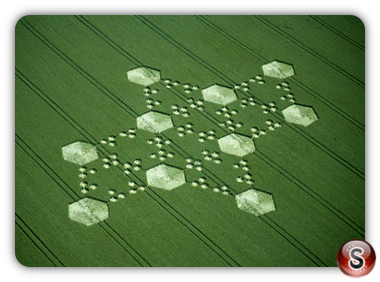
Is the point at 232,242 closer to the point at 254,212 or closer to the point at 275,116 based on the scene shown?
the point at 254,212

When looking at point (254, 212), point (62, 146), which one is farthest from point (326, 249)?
point (62, 146)

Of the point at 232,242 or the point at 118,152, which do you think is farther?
the point at 118,152

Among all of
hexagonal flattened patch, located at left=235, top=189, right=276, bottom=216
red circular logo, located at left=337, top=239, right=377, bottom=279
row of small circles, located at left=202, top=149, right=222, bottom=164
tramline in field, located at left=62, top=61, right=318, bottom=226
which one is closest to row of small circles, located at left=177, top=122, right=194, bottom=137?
tramline in field, located at left=62, top=61, right=318, bottom=226

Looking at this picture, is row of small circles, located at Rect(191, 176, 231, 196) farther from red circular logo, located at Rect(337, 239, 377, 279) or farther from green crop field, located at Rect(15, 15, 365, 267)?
red circular logo, located at Rect(337, 239, 377, 279)

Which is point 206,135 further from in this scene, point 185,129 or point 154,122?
point 154,122

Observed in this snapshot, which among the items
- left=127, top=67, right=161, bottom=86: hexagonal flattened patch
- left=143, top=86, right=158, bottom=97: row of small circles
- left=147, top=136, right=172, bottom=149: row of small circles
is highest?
left=127, top=67, right=161, bottom=86: hexagonal flattened patch

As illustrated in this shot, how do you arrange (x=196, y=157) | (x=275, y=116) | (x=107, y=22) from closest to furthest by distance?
(x=196, y=157)
(x=275, y=116)
(x=107, y=22)
